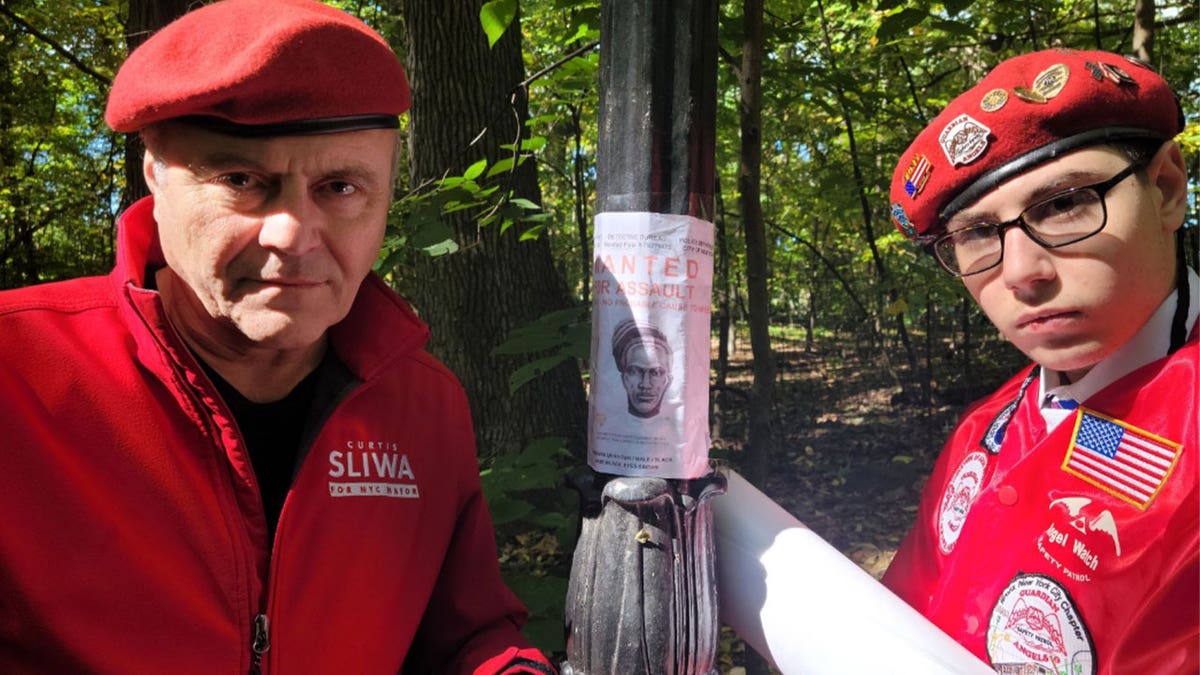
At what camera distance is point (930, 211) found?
4.81 ft

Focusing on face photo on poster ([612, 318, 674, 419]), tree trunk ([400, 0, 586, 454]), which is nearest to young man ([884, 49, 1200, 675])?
face photo on poster ([612, 318, 674, 419])

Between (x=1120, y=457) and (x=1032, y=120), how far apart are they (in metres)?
0.56

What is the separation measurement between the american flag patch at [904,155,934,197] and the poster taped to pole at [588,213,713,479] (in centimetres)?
53

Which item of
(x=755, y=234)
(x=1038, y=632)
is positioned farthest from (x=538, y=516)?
(x=1038, y=632)

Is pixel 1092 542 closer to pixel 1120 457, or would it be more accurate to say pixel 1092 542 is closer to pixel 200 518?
pixel 1120 457

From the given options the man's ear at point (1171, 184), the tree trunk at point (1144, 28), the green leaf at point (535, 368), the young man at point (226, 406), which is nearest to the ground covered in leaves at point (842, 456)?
the green leaf at point (535, 368)

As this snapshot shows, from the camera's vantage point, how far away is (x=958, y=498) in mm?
1631

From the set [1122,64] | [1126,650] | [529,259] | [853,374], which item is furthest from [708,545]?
[853,374]

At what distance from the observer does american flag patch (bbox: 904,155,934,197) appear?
57.6 inches

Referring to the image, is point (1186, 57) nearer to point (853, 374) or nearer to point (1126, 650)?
point (853, 374)

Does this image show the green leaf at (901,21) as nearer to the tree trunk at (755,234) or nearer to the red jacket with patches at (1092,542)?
the tree trunk at (755,234)

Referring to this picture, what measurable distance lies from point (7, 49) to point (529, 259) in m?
9.78

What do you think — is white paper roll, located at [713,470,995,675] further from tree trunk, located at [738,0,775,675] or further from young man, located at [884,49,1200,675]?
tree trunk, located at [738,0,775,675]

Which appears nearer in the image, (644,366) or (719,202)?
(644,366)
